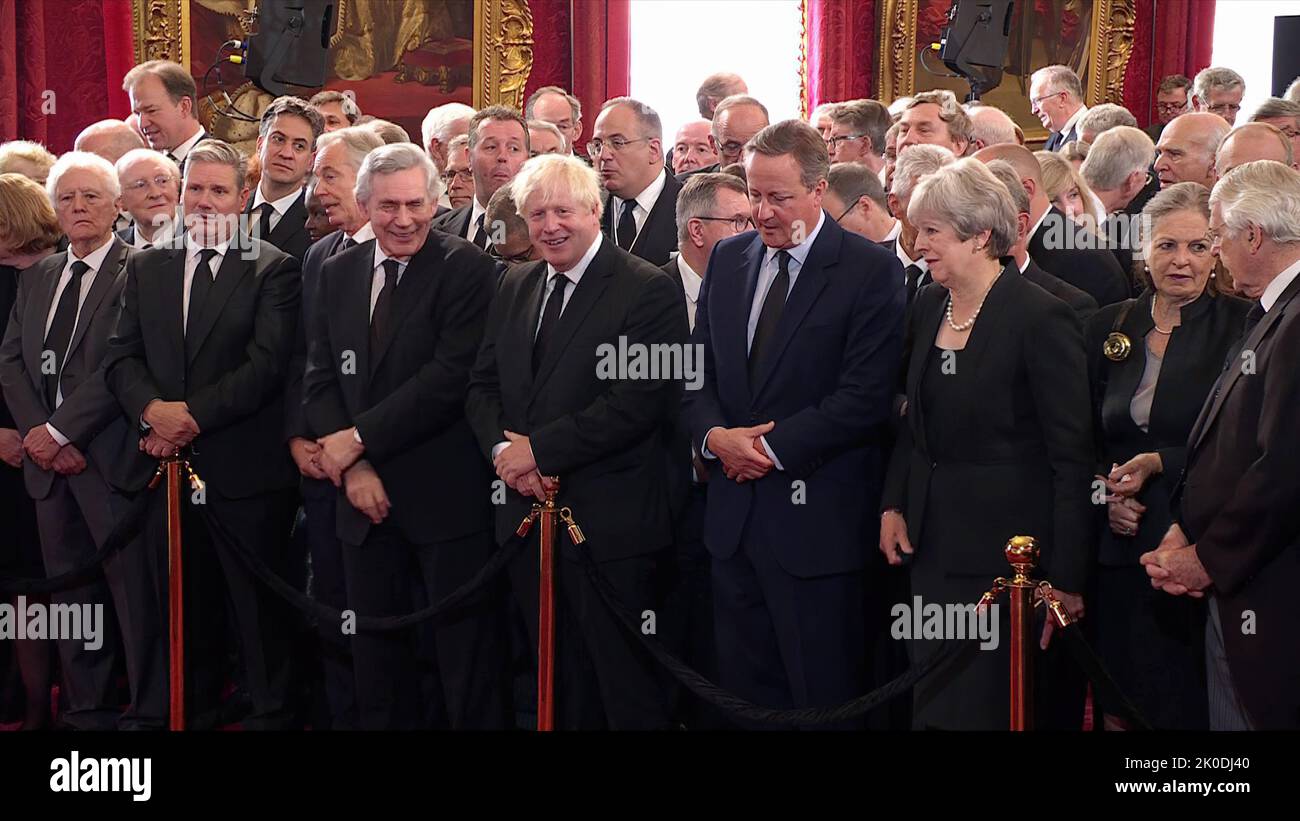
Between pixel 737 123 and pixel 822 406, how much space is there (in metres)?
2.85

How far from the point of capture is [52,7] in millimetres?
11422

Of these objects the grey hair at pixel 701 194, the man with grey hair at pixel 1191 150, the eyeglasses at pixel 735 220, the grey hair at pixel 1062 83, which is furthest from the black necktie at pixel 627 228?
the grey hair at pixel 1062 83

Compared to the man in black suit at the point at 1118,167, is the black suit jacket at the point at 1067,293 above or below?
below

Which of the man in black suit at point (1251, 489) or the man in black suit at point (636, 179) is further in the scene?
the man in black suit at point (636, 179)

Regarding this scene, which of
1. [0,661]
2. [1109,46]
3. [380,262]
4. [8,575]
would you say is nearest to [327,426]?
[380,262]

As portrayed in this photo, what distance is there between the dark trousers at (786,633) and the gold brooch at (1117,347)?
1064 mm

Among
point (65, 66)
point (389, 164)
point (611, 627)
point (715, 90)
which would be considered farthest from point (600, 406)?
point (65, 66)

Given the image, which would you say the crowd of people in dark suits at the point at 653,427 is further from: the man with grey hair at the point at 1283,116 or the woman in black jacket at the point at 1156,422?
the man with grey hair at the point at 1283,116

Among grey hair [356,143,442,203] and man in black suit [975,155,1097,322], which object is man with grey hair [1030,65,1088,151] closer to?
man in black suit [975,155,1097,322]

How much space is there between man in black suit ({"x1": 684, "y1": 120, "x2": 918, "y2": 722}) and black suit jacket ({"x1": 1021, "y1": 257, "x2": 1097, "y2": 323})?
1.62 feet

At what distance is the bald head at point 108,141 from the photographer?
7.33m

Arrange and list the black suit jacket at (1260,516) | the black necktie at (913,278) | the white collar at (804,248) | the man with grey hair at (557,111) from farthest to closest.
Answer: the man with grey hair at (557,111)
the black necktie at (913,278)
the white collar at (804,248)
the black suit jacket at (1260,516)

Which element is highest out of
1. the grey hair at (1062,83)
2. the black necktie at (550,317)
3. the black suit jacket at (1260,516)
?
the grey hair at (1062,83)

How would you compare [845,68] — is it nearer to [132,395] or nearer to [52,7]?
[52,7]
